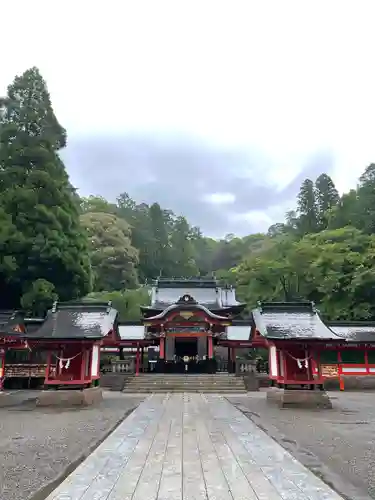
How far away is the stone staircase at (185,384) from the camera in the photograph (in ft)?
72.1

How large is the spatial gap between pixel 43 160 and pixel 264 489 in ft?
84.5

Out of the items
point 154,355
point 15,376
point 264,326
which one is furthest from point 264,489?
point 154,355

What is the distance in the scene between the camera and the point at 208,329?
28031 mm

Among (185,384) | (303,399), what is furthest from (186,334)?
(303,399)

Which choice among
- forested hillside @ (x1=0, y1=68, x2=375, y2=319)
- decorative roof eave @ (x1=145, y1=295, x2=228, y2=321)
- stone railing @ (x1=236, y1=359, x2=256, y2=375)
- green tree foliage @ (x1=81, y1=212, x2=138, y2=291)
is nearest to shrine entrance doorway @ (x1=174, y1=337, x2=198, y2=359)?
decorative roof eave @ (x1=145, y1=295, x2=228, y2=321)

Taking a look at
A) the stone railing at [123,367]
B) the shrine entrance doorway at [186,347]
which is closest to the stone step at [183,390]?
the stone railing at [123,367]

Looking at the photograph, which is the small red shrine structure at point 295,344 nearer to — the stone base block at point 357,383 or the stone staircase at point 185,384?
the stone staircase at point 185,384

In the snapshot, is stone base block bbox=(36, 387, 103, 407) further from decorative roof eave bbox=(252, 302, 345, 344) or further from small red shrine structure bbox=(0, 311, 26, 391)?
decorative roof eave bbox=(252, 302, 345, 344)

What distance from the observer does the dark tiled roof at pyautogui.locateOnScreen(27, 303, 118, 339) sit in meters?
15.5

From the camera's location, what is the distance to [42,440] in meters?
8.83

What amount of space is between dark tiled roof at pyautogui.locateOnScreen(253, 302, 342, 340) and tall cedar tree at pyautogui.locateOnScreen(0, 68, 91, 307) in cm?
1322

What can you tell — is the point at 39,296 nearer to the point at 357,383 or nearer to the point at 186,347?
the point at 186,347

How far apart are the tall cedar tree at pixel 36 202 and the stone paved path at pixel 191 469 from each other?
55.8ft

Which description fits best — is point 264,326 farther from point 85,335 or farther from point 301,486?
point 301,486
